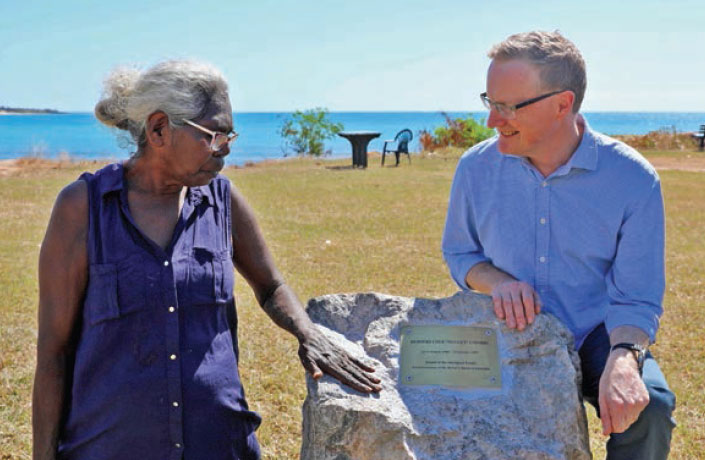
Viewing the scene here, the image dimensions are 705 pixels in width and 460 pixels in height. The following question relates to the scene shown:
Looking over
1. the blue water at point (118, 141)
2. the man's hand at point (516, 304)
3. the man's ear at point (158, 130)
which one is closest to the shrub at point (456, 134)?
the blue water at point (118, 141)

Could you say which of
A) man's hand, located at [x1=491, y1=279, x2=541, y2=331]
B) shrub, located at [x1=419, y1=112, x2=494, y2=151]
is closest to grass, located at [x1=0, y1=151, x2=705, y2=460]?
man's hand, located at [x1=491, y1=279, x2=541, y2=331]

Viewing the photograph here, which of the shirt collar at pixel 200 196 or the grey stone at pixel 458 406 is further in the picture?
the shirt collar at pixel 200 196

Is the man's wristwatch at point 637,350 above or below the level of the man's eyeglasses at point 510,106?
below

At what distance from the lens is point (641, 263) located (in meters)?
2.94

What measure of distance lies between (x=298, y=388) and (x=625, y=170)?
8.97 feet

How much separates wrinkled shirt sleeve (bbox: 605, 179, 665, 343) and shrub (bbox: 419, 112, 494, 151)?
825 inches

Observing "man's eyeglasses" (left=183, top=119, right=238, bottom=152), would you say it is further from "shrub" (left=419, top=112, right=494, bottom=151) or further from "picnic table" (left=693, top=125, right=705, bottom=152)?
"picnic table" (left=693, top=125, right=705, bottom=152)

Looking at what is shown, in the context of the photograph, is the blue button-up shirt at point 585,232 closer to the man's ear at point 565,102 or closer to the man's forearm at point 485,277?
the man's forearm at point 485,277

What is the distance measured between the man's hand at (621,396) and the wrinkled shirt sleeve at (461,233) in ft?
2.53

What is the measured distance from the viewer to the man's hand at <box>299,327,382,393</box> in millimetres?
2742

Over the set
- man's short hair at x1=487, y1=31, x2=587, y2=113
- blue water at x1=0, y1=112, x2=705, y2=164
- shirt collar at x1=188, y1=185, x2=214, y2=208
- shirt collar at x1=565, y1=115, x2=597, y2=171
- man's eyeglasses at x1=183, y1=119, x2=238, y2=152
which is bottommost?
blue water at x1=0, y1=112, x2=705, y2=164

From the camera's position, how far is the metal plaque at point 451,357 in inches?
112

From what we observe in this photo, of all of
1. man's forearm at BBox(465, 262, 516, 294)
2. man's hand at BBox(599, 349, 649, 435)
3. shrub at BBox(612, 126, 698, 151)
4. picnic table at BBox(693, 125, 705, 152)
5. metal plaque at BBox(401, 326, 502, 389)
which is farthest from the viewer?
shrub at BBox(612, 126, 698, 151)

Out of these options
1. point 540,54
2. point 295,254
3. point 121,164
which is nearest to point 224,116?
point 121,164
